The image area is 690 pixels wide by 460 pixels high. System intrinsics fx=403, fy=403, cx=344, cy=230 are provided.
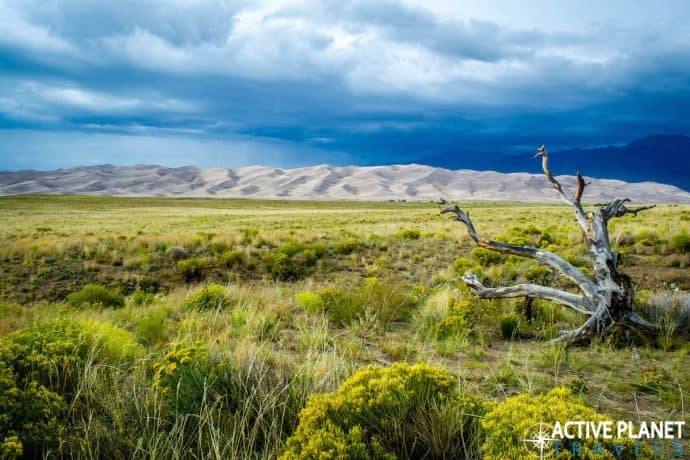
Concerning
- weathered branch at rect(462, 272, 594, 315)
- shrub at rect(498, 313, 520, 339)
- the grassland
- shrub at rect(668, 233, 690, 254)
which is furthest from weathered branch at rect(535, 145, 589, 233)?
shrub at rect(668, 233, 690, 254)

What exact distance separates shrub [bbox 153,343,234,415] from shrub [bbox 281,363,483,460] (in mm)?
929

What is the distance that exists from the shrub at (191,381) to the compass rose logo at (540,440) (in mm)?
2280

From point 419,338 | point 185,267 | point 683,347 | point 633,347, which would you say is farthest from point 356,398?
point 185,267

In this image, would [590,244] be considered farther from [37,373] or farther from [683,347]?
[37,373]

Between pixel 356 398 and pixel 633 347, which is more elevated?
pixel 356 398

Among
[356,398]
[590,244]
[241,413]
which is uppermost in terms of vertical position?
[590,244]

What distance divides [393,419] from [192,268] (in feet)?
40.5

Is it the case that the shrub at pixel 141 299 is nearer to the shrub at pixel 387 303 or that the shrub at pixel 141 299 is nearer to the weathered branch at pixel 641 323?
the shrub at pixel 387 303

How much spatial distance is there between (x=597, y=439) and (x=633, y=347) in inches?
160

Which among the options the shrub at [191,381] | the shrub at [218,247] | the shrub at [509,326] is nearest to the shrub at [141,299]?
the shrub at [218,247]

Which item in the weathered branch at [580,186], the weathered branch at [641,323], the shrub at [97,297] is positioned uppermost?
the weathered branch at [580,186]

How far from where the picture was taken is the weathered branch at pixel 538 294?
6465mm

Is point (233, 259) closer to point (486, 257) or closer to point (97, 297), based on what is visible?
point (97, 297)

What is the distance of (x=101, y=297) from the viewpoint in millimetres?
10469
